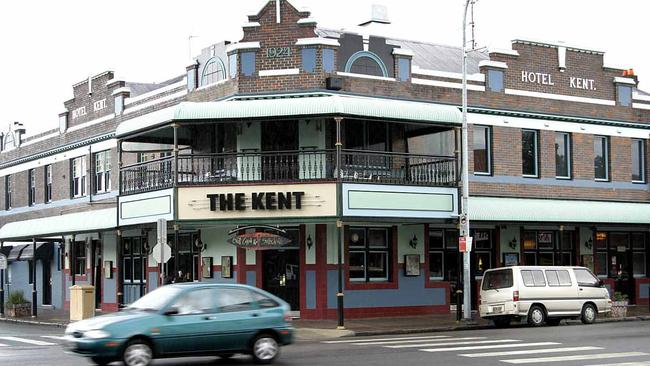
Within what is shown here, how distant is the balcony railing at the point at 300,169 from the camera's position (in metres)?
26.6

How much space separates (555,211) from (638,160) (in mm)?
6247

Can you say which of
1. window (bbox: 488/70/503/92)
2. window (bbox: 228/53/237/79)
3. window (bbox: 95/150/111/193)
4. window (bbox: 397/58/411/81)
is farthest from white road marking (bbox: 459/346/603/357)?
window (bbox: 95/150/111/193)

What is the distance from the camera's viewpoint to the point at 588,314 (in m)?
27.2

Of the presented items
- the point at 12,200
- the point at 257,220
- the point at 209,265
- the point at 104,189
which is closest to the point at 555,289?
the point at 257,220

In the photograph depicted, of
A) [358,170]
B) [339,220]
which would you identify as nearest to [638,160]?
[358,170]

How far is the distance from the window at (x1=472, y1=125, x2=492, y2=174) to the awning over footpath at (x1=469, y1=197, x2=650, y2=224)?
1.28m

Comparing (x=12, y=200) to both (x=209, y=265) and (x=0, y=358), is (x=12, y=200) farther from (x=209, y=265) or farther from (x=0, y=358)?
(x=0, y=358)

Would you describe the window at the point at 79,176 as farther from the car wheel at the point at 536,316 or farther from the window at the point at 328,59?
the car wheel at the point at 536,316

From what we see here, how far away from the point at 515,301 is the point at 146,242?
1415cm

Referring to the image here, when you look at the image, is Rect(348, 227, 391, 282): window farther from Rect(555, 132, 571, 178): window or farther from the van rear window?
Rect(555, 132, 571, 178): window

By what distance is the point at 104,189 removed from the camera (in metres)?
36.8

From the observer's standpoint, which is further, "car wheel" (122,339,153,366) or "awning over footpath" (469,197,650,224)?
"awning over footpath" (469,197,650,224)

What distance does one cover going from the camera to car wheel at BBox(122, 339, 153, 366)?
14867 millimetres

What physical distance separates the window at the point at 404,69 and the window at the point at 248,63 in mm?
4821
